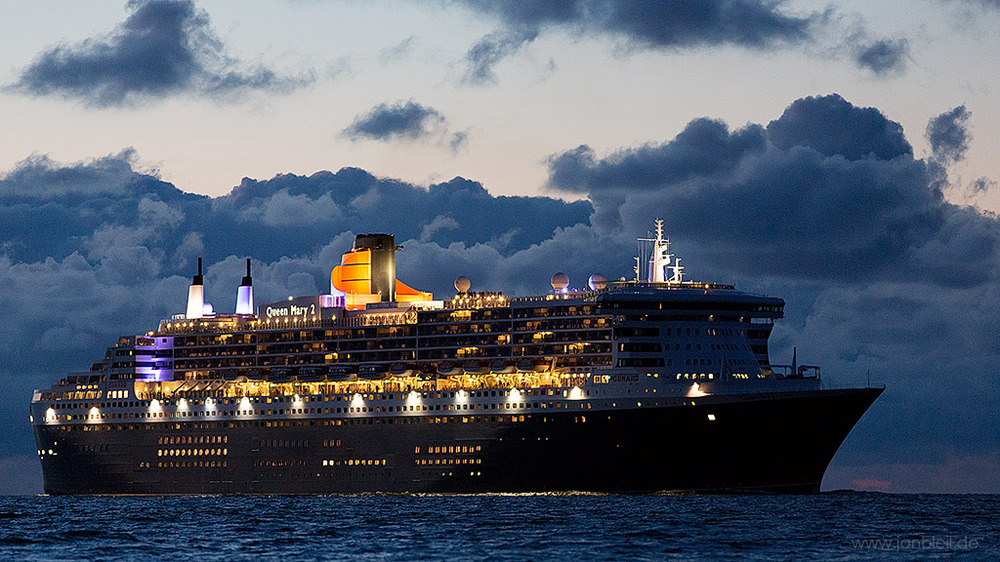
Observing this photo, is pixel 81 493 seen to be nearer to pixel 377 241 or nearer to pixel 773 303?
pixel 377 241

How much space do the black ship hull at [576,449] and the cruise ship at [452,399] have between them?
0.12 meters

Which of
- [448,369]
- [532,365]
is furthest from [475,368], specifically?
[532,365]

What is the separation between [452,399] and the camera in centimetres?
11600

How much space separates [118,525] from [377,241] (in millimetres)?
43116

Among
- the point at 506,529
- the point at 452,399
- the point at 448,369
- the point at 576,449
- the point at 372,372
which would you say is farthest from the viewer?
the point at 372,372

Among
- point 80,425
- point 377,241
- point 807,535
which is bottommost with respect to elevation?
point 807,535

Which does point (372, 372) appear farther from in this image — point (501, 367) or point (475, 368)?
point (501, 367)

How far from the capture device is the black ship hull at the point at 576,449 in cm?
11088

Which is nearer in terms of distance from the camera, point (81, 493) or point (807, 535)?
point (807, 535)

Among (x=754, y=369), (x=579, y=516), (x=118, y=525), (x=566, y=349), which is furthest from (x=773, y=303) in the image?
(x=118, y=525)

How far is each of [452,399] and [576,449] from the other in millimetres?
9953

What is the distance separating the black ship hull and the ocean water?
60.2 inches

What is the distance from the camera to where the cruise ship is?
112 m

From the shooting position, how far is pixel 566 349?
382ft
